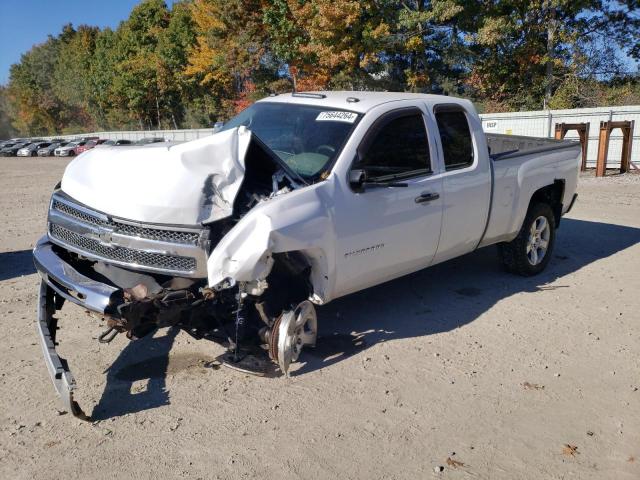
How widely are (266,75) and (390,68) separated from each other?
10.2 m

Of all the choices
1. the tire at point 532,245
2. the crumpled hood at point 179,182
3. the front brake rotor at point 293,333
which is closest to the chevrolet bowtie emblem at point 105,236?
the crumpled hood at point 179,182

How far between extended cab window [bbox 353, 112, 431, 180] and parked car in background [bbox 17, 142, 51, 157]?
159ft

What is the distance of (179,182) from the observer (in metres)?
3.67

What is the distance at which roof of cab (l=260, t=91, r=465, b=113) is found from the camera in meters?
4.71

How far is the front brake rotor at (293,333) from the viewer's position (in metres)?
3.87

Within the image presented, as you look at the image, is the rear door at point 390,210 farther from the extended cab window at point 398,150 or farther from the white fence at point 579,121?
the white fence at point 579,121

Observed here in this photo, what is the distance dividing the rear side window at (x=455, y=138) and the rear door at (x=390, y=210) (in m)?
0.26

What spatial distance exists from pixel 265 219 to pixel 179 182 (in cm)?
63

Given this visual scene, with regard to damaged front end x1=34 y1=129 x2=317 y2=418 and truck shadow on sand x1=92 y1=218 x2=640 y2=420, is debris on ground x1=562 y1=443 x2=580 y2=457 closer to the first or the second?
truck shadow on sand x1=92 y1=218 x2=640 y2=420

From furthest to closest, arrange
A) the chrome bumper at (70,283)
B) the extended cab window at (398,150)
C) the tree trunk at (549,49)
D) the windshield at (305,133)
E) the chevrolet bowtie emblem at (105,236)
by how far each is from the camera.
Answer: the tree trunk at (549,49) < the extended cab window at (398,150) < the windshield at (305,133) < the chevrolet bowtie emblem at (105,236) < the chrome bumper at (70,283)

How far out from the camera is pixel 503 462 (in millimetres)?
3143

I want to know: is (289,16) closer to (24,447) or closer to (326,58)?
(326,58)

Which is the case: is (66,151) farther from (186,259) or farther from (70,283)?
(186,259)

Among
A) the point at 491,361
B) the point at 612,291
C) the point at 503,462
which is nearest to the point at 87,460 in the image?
the point at 503,462
